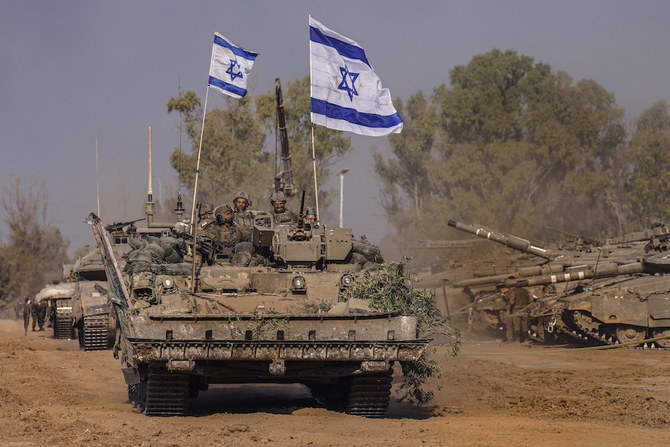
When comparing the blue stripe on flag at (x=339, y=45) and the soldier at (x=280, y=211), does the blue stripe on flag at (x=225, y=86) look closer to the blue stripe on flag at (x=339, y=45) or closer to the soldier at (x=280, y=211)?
the blue stripe on flag at (x=339, y=45)

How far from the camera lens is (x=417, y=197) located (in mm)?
61844

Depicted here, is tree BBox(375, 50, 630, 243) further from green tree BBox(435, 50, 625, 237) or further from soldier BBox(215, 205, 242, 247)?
soldier BBox(215, 205, 242, 247)

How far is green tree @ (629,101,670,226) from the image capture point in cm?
5369

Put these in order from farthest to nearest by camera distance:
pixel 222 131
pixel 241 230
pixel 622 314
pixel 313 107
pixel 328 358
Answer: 1. pixel 222 131
2. pixel 622 314
3. pixel 313 107
4. pixel 241 230
5. pixel 328 358

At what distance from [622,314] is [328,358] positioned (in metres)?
13.5

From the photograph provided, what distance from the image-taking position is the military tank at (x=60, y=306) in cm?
2603

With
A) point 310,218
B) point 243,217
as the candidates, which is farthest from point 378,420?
point 243,217

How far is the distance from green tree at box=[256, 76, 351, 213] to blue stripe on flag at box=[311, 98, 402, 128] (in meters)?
30.9

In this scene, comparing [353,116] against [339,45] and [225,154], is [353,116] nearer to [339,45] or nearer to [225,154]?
[339,45]

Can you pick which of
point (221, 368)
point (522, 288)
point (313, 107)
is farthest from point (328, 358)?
point (522, 288)

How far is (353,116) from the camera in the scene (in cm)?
1812

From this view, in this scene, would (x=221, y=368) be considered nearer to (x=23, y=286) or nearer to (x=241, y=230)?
(x=241, y=230)

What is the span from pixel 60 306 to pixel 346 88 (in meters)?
12.8

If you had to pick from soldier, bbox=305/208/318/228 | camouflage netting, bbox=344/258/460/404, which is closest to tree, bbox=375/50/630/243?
soldier, bbox=305/208/318/228
